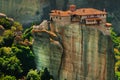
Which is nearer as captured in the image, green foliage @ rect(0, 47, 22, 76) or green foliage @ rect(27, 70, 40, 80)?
green foliage @ rect(27, 70, 40, 80)

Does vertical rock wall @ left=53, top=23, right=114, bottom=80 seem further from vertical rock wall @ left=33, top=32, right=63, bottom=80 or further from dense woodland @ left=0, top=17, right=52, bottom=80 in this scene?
dense woodland @ left=0, top=17, right=52, bottom=80

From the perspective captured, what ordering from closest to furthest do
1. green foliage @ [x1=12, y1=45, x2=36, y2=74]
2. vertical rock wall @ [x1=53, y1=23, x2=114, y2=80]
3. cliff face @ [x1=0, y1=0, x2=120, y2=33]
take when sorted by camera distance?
vertical rock wall @ [x1=53, y1=23, x2=114, y2=80] < green foliage @ [x1=12, y1=45, x2=36, y2=74] < cliff face @ [x1=0, y1=0, x2=120, y2=33]

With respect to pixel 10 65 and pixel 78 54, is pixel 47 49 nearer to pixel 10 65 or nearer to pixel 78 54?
pixel 78 54

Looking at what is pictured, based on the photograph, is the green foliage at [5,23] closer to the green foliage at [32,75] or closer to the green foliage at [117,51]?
the green foliage at [32,75]

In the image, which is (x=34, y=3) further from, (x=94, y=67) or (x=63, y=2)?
(x=94, y=67)

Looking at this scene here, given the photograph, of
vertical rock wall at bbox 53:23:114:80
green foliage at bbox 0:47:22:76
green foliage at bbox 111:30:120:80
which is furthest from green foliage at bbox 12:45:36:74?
green foliage at bbox 111:30:120:80

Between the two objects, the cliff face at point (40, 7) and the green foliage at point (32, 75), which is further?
the cliff face at point (40, 7)

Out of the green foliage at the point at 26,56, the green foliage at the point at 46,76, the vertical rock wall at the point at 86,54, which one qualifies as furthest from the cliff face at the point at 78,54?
the green foliage at the point at 26,56
